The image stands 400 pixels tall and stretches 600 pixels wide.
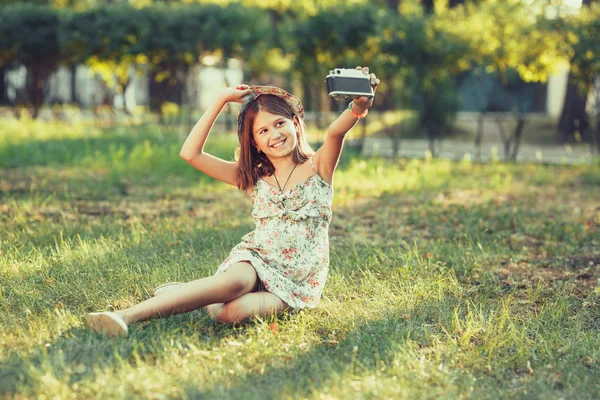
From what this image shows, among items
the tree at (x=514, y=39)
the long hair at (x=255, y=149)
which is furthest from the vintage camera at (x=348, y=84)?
the tree at (x=514, y=39)

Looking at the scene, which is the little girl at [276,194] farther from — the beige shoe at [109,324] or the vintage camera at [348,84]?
the beige shoe at [109,324]

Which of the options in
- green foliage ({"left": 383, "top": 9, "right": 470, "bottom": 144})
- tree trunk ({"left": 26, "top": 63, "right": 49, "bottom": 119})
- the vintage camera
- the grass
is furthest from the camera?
tree trunk ({"left": 26, "top": 63, "right": 49, "bottom": 119})

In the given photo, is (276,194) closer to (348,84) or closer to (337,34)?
(348,84)

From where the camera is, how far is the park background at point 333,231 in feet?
9.62

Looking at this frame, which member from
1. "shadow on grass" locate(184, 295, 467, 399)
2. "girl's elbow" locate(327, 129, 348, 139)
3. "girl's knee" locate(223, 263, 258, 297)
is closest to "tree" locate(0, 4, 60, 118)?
"girl's elbow" locate(327, 129, 348, 139)

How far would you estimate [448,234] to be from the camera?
5793mm

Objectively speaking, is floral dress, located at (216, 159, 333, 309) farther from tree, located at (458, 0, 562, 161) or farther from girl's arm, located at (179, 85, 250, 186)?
tree, located at (458, 0, 562, 161)

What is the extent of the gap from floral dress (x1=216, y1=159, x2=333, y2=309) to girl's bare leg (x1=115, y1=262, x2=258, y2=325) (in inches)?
5.8

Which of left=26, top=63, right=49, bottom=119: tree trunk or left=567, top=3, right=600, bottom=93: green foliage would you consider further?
left=26, top=63, right=49, bottom=119: tree trunk

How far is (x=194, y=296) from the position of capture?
10.8 feet

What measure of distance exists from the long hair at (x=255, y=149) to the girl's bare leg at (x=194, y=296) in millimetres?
569

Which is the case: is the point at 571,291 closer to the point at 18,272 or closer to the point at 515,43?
the point at 18,272

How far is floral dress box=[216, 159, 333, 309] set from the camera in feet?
11.8

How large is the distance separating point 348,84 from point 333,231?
2.66 m
